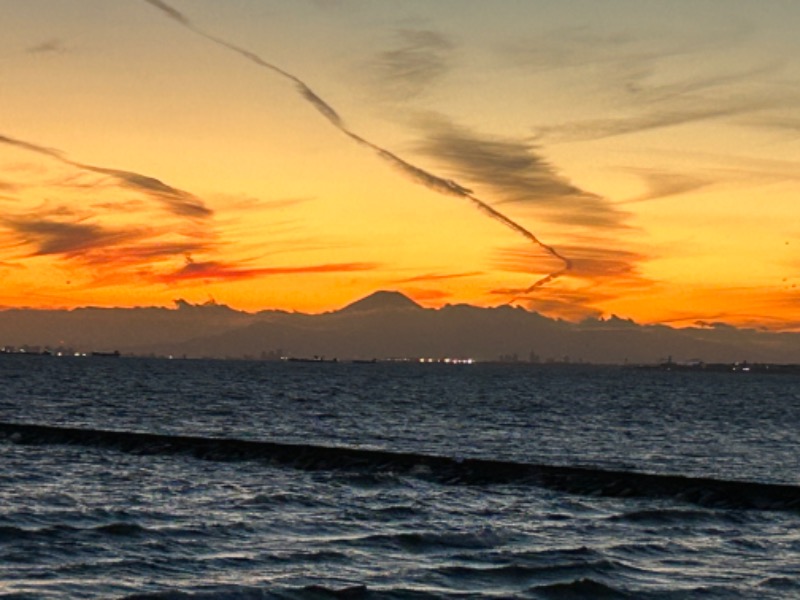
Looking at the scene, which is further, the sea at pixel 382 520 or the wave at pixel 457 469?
the wave at pixel 457 469

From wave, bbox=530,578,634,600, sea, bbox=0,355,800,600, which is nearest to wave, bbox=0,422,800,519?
sea, bbox=0,355,800,600

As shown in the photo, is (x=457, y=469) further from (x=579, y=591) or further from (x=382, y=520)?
(x=579, y=591)

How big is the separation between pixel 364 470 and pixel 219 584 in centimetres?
2721

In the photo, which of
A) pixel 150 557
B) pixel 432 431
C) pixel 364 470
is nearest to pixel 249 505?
pixel 150 557

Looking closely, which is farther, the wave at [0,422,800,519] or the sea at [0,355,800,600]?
the wave at [0,422,800,519]

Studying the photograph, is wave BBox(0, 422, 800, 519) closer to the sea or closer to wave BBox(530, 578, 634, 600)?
the sea

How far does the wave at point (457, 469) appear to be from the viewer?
146ft

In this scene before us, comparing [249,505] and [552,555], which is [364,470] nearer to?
[249,505]

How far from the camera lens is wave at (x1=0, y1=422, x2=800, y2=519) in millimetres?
44562

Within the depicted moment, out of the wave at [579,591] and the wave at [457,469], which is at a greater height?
the wave at [457,469]

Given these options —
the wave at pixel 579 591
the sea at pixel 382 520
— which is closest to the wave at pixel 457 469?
the sea at pixel 382 520

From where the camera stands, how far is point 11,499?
40438mm

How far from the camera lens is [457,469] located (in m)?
52.4

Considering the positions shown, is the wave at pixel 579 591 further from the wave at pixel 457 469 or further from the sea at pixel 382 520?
the wave at pixel 457 469
